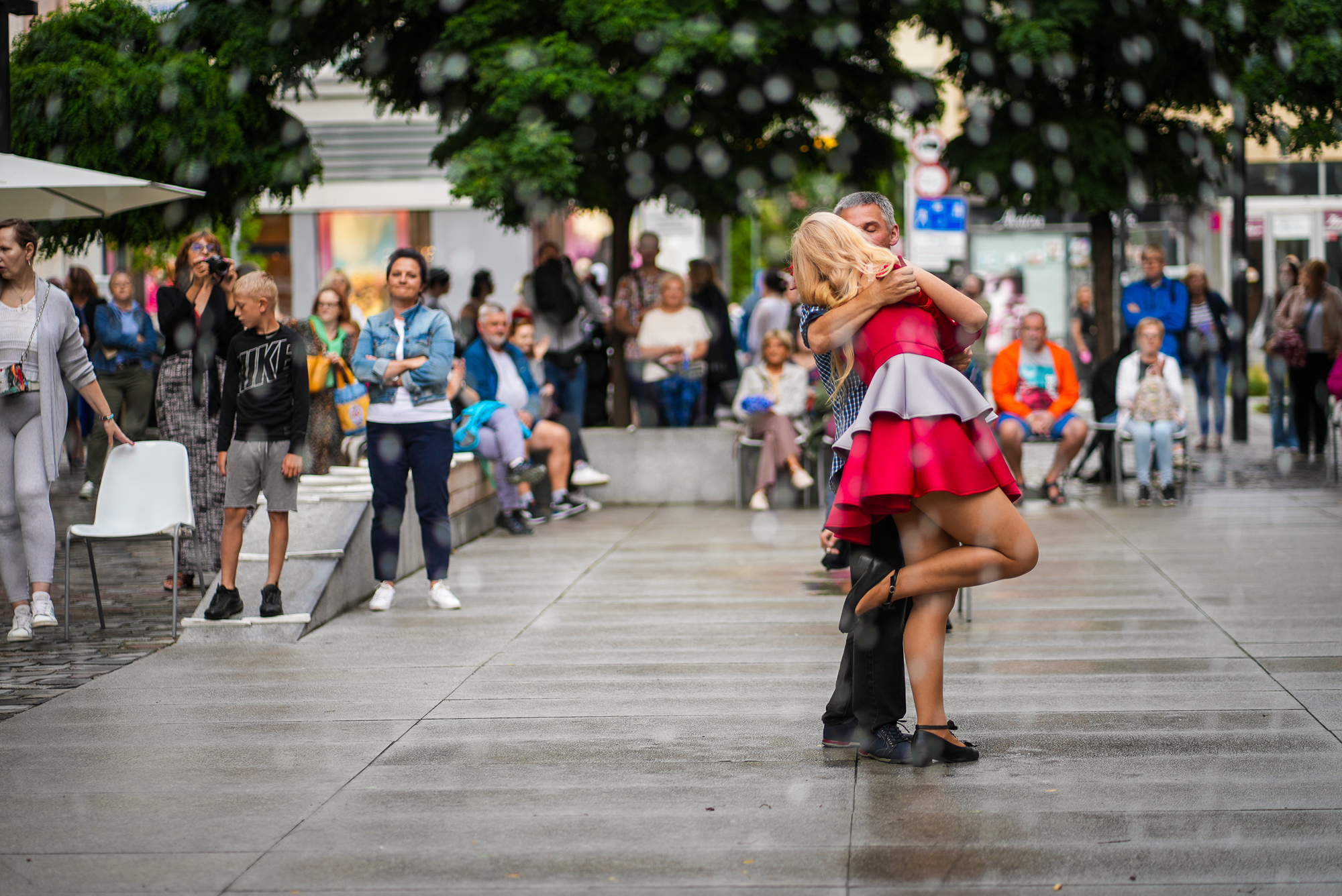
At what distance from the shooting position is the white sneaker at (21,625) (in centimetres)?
797

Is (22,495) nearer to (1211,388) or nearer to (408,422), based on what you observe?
(408,422)

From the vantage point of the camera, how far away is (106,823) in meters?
4.70

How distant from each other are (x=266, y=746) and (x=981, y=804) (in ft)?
8.13

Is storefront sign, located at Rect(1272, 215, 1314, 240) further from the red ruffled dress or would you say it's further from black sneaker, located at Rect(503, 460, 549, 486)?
the red ruffled dress

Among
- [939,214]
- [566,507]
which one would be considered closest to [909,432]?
[566,507]

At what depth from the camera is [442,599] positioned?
345 inches

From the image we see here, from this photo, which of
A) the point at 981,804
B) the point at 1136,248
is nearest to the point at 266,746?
the point at 981,804

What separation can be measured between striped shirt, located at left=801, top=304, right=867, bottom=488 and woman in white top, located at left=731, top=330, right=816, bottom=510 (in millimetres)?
7710

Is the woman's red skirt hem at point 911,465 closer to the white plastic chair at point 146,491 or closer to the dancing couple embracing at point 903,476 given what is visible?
the dancing couple embracing at point 903,476

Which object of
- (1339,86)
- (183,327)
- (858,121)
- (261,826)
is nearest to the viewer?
(261,826)

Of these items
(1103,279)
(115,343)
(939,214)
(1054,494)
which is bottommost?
(1054,494)

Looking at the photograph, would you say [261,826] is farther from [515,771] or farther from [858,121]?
[858,121]

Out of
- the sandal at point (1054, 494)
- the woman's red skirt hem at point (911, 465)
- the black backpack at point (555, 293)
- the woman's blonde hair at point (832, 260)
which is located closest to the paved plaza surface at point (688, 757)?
the woman's red skirt hem at point (911, 465)

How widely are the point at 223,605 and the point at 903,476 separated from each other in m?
4.23
